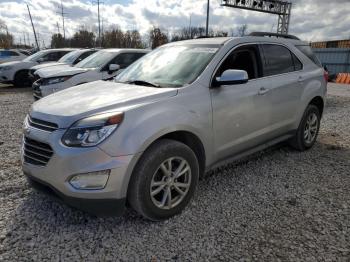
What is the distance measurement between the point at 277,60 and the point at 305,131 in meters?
1.36

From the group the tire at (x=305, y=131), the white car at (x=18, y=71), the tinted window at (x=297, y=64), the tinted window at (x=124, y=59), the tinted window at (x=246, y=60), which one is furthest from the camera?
the white car at (x=18, y=71)

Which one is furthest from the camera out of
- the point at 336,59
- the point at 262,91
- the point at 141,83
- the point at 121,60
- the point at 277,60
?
the point at 336,59

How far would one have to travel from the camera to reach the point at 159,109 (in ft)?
9.48

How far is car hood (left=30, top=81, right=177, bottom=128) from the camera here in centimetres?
274

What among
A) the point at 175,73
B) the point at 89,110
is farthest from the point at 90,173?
the point at 175,73

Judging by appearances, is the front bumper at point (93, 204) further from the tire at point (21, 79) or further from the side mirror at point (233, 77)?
the tire at point (21, 79)

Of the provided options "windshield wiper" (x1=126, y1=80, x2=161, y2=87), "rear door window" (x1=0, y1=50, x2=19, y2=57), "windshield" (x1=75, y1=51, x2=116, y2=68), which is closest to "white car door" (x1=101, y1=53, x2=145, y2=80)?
"windshield" (x1=75, y1=51, x2=116, y2=68)

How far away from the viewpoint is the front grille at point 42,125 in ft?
8.95

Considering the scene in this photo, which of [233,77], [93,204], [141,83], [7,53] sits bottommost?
[93,204]

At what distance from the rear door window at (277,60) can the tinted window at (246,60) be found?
175 millimetres

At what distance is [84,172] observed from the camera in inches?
101

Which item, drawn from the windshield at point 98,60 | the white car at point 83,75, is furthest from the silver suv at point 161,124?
the windshield at point 98,60

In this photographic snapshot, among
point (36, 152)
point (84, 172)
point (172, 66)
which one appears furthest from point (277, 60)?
point (36, 152)

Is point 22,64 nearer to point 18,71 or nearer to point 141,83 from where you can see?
point 18,71
